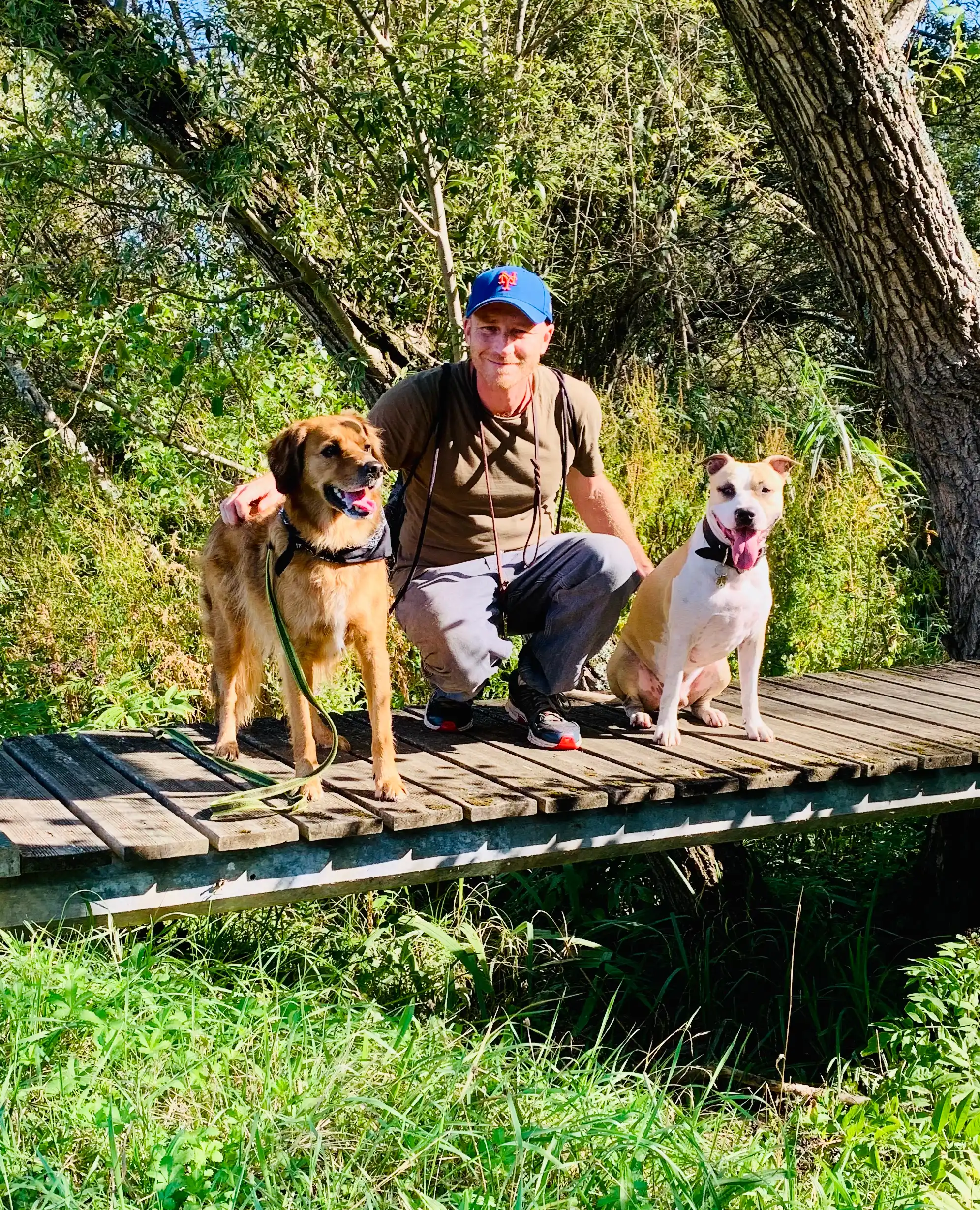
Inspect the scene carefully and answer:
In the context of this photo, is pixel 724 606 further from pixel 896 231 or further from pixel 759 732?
pixel 896 231

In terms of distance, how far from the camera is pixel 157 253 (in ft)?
19.2

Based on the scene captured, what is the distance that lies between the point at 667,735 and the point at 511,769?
2.07ft

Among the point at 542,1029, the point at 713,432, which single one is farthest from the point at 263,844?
the point at 713,432

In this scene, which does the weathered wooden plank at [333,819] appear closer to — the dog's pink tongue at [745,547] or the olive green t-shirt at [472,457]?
the olive green t-shirt at [472,457]

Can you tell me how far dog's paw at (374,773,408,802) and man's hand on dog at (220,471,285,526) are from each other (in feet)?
2.92

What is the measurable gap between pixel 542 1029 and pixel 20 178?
4.50 m

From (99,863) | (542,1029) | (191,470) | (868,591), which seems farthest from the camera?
(191,470)

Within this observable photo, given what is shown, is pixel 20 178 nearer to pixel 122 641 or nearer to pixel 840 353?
pixel 122 641

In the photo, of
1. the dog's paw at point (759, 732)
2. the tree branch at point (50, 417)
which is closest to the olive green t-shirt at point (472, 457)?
the dog's paw at point (759, 732)

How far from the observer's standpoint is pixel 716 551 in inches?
147

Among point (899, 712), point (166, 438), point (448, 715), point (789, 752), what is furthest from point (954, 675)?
point (166, 438)

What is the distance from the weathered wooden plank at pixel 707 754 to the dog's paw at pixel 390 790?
0.82 metres

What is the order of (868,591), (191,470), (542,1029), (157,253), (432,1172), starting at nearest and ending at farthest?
(432,1172), (542,1029), (157,253), (868,591), (191,470)

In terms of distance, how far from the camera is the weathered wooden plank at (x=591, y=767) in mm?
3398
